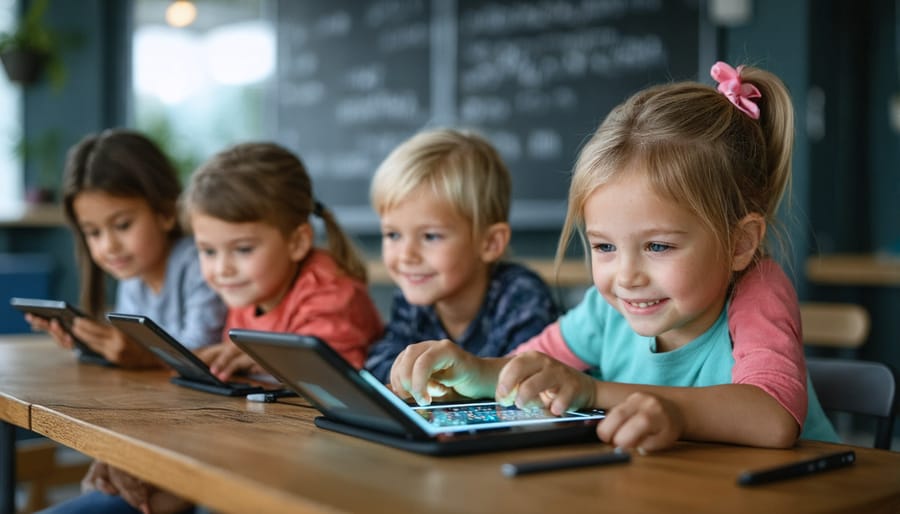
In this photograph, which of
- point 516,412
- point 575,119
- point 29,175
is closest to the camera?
point 516,412

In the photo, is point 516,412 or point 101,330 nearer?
point 516,412

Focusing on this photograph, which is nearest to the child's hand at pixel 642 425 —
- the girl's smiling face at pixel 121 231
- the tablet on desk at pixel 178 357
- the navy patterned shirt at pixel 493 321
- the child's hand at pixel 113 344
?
the tablet on desk at pixel 178 357

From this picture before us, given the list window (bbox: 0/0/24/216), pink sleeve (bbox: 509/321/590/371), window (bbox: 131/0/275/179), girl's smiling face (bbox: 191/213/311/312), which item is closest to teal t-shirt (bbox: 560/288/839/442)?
pink sleeve (bbox: 509/321/590/371)

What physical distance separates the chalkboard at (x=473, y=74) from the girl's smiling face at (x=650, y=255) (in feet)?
6.79

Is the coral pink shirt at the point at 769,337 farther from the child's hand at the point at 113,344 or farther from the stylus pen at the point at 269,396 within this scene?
the child's hand at the point at 113,344

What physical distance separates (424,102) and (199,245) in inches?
114


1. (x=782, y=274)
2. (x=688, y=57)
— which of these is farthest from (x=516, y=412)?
(x=688, y=57)

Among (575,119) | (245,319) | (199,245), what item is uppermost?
(575,119)

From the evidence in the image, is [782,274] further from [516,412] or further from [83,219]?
[83,219]

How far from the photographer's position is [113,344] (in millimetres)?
1670

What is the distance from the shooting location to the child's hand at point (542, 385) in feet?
3.18

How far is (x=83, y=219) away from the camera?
84.7 inches

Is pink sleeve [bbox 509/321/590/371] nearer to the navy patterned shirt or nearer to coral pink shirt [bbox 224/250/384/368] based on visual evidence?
the navy patterned shirt

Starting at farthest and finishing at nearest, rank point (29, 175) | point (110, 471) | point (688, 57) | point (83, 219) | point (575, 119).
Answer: point (29, 175), point (575, 119), point (688, 57), point (83, 219), point (110, 471)
